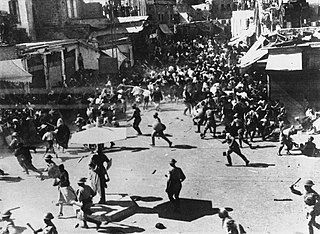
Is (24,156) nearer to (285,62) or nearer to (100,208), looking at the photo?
(100,208)

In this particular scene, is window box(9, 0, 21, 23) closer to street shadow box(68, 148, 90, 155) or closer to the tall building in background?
the tall building in background

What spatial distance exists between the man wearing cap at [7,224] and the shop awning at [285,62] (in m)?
12.4

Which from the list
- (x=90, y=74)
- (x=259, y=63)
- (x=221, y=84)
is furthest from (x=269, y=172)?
(x=90, y=74)

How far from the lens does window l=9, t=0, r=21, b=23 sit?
2902 cm

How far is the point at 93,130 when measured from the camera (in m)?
11.0

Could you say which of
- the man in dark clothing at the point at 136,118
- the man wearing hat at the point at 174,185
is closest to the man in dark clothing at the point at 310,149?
the man wearing hat at the point at 174,185

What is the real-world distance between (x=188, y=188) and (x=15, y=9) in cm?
2235

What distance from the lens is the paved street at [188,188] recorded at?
9.52 m

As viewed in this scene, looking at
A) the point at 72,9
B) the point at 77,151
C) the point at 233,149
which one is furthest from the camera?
the point at 72,9

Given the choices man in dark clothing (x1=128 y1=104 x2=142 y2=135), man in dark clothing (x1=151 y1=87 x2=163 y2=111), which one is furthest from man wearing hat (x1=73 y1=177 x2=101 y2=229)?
man in dark clothing (x1=151 y1=87 x2=163 y2=111)

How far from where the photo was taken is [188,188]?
1166 cm

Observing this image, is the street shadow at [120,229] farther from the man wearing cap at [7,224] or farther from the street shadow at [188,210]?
the man wearing cap at [7,224]

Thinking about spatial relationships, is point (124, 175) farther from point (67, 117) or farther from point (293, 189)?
point (67, 117)

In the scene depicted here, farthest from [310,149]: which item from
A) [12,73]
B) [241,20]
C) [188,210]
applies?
[241,20]
